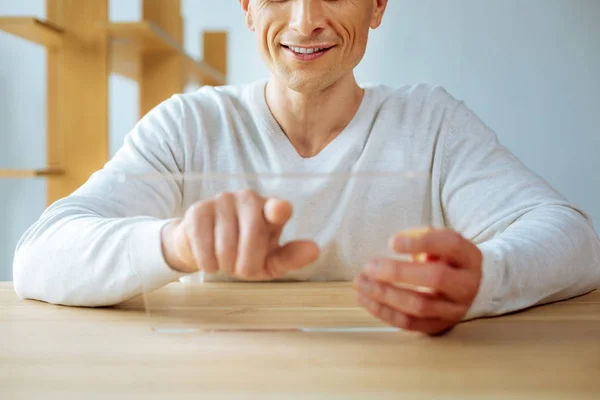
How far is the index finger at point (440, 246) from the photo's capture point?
679 millimetres

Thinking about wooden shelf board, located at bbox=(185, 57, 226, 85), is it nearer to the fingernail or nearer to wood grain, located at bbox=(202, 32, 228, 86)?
wood grain, located at bbox=(202, 32, 228, 86)

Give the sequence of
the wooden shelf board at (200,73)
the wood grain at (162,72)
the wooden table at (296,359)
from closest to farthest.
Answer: the wooden table at (296,359)
the wood grain at (162,72)
the wooden shelf board at (200,73)

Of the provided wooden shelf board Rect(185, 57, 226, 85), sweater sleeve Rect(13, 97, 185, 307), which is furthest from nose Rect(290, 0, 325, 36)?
wooden shelf board Rect(185, 57, 226, 85)

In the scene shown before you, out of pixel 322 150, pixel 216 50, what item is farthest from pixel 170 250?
pixel 216 50

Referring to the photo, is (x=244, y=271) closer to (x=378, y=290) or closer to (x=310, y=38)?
(x=378, y=290)

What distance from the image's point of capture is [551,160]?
3916 mm

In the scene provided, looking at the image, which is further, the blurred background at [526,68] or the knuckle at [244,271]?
the blurred background at [526,68]

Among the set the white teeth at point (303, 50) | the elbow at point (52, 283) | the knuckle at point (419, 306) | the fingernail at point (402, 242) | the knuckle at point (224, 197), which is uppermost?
the white teeth at point (303, 50)

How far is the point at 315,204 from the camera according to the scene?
663 mm

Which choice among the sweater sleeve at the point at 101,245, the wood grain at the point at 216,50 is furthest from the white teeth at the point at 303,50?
the wood grain at the point at 216,50

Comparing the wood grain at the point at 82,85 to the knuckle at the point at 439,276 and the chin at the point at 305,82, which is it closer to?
the chin at the point at 305,82

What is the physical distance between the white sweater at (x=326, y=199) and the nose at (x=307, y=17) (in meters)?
0.15

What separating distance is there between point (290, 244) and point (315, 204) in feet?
0.14

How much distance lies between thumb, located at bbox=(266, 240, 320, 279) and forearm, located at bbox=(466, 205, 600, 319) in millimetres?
253
